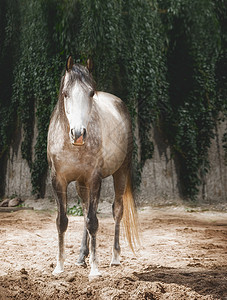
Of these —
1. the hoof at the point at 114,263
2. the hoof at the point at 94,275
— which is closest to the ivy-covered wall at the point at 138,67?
the hoof at the point at 114,263

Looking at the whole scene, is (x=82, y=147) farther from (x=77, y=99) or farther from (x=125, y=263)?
(x=125, y=263)

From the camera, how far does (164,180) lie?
7363 mm

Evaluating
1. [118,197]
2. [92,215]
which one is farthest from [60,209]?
[118,197]

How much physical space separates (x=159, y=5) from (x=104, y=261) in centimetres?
703

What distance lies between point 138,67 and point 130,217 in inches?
198

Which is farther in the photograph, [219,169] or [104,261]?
[219,169]

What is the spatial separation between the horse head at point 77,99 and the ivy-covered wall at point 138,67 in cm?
454

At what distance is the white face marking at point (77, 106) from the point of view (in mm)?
2131

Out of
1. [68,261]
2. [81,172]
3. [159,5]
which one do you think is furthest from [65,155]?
[159,5]

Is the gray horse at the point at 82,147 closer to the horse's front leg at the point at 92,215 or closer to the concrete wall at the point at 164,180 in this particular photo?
the horse's front leg at the point at 92,215

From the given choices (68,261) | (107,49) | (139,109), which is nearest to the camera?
(68,261)

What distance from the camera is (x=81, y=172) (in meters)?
2.40

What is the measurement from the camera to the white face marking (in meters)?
2.13

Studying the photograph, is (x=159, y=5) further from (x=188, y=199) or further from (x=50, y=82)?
(x=188, y=199)
